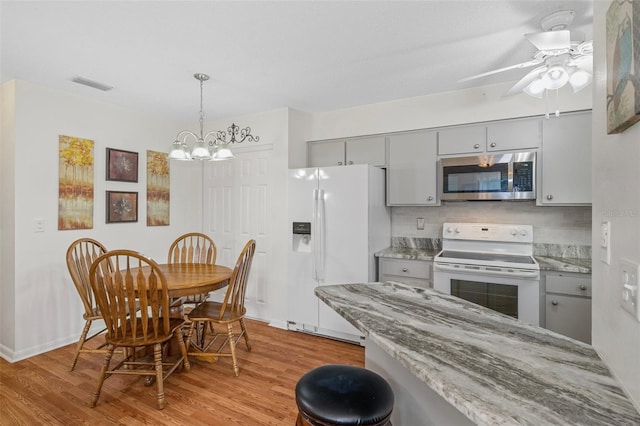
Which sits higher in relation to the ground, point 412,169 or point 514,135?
point 514,135

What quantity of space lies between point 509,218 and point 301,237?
2078mm

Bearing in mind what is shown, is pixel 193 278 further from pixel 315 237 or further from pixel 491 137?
pixel 491 137

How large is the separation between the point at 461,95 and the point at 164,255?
386 centimetres

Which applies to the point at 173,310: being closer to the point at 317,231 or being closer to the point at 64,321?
the point at 64,321

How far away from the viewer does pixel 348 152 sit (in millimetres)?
3699

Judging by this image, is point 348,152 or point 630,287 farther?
point 348,152

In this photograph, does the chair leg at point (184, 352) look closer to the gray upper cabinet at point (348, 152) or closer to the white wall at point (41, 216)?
the white wall at point (41, 216)

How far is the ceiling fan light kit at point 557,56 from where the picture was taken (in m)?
1.72

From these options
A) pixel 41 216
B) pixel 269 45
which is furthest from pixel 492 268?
pixel 41 216

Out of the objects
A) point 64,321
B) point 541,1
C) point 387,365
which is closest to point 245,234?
point 64,321

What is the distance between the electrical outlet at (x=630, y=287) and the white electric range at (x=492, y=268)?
1963 mm

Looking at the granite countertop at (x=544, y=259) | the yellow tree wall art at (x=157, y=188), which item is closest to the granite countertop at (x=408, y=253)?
the granite countertop at (x=544, y=259)

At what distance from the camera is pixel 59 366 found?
270 cm

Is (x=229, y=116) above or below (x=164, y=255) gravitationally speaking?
above
